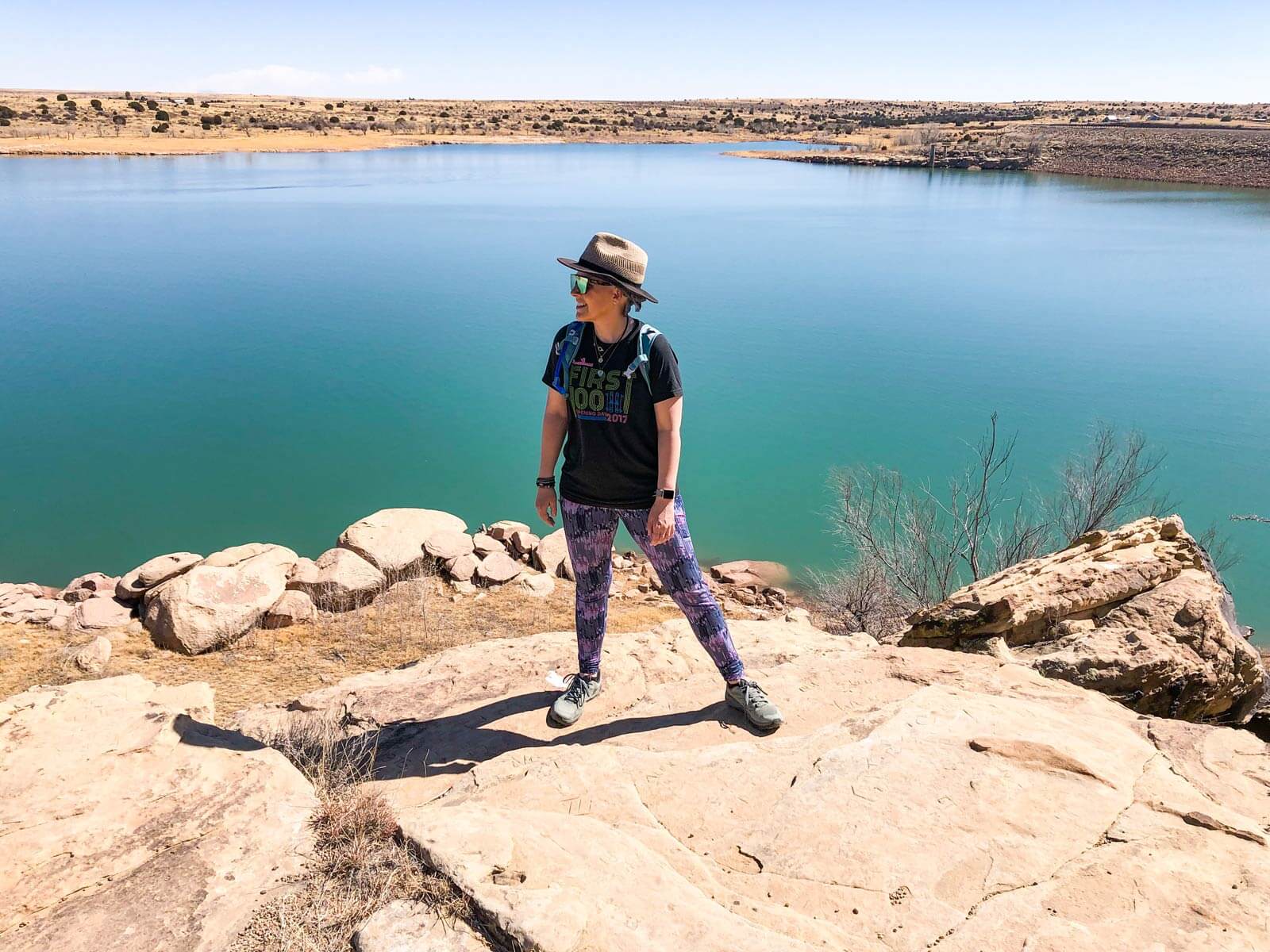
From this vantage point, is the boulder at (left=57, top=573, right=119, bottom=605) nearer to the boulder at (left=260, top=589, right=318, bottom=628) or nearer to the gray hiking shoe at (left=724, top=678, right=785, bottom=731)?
the boulder at (left=260, top=589, right=318, bottom=628)

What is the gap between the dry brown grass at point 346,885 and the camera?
206 cm

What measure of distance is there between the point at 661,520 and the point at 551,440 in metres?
0.58

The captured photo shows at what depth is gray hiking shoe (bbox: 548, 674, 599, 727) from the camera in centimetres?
360

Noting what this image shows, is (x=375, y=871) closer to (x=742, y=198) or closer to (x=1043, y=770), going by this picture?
(x=1043, y=770)

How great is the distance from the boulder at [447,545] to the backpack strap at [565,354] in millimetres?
4603

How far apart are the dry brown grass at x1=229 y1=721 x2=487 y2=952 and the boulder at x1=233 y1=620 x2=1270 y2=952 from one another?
6 cm

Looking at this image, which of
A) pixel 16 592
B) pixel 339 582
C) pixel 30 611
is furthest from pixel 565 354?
pixel 16 592

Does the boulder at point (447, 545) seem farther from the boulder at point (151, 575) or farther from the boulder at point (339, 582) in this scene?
the boulder at point (151, 575)

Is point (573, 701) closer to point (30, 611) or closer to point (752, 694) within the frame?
point (752, 694)

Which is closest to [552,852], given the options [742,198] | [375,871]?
[375,871]

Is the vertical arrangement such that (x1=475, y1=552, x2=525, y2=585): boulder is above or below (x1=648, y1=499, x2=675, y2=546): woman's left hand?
below

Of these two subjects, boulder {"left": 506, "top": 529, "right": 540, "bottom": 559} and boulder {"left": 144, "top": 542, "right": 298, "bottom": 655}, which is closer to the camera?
boulder {"left": 144, "top": 542, "right": 298, "bottom": 655}

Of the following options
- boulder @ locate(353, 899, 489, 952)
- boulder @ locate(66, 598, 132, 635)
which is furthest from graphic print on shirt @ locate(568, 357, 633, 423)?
boulder @ locate(66, 598, 132, 635)

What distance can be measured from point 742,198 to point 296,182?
19654 millimetres
